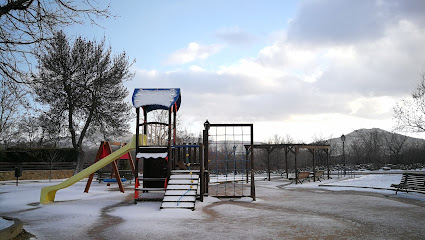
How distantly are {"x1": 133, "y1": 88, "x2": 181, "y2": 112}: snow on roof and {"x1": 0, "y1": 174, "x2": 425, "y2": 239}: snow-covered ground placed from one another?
3.35 meters

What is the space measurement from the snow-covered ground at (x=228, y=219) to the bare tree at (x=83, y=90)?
508 inches

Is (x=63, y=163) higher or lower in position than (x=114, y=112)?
lower

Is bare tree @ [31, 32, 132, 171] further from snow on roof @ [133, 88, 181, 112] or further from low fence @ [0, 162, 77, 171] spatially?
snow on roof @ [133, 88, 181, 112]

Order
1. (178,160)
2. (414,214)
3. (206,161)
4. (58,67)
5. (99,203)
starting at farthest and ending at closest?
(58,67) < (178,160) < (206,161) < (99,203) < (414,214)

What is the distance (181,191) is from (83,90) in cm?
1658

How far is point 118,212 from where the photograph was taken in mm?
8961

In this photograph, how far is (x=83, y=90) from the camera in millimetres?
23453

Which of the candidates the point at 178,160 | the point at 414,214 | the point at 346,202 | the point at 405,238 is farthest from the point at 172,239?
the point at 178,160

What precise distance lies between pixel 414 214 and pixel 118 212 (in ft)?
26.0

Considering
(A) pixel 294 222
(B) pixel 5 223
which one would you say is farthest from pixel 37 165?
(A) pixel 294 222

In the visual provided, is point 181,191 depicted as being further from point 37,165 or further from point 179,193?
point 37,165

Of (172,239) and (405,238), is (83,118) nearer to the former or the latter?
(172,239)

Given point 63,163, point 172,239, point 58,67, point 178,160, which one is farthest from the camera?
point 63,163

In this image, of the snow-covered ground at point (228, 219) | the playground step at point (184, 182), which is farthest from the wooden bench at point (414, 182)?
the playground step at point (184, 182)
